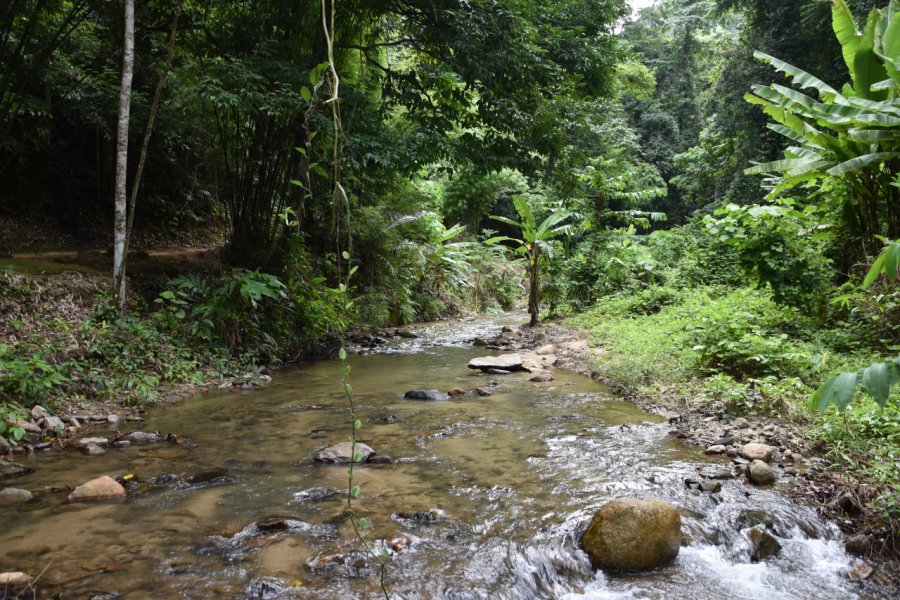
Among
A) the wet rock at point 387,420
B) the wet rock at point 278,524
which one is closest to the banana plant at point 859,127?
the wet rock at point 387,420

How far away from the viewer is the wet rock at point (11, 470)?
3.89m

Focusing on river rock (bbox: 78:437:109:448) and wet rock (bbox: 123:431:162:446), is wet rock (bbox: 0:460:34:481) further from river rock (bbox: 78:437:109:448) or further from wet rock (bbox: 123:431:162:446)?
wet rock (bbox: 123:431:162:446)

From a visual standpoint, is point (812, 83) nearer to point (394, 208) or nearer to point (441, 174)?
point (441, 174)

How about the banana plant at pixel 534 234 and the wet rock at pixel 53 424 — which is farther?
the banana plant at pixel 534 234

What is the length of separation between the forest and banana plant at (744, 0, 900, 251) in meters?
0.03

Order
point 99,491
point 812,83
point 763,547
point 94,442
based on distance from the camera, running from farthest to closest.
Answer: point 812,83 < point 94,442 < point 99,491 < point 763,547

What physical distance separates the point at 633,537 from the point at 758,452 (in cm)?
185

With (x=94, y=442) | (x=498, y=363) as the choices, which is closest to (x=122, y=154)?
(x=94, y=442)

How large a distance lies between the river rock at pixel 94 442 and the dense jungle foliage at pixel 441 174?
0.51 metres

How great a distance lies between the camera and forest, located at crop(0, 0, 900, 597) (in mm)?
5469

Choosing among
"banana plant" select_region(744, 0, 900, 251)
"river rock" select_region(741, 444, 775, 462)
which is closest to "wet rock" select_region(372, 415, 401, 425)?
"river rock" select_region(741, 444, 775, 462)

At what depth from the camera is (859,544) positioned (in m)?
3.08

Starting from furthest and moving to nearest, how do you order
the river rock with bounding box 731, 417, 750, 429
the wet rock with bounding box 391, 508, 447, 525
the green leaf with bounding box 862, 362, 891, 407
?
the river rock with bounding box 731, 417, 750, 429 < the wet rock with bounding box 391, 508, 447, 525 < the green leaf with bounding box 862, 362, 891, 407

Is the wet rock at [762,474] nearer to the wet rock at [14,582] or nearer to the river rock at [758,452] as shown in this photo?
the river rock at [758,452]
